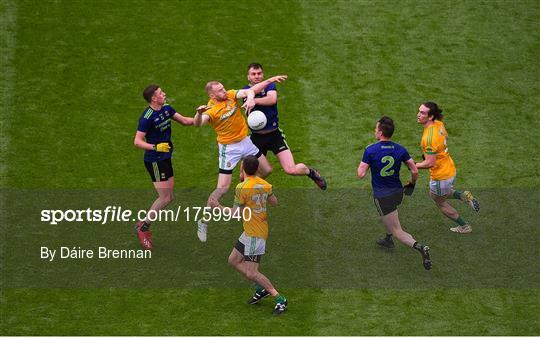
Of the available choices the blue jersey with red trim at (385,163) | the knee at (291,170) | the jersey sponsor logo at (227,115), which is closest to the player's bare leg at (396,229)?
the blue jersey with red trim at (385,163)

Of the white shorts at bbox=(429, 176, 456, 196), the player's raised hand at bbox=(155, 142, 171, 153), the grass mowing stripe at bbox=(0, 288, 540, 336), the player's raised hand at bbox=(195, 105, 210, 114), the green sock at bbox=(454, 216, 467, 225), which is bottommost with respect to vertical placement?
the grass mowing stripe at bbox=(0, 288, 540, 336)

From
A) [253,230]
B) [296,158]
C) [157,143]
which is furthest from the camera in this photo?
[296,158]

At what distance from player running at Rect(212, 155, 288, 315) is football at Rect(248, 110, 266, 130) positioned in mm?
1965

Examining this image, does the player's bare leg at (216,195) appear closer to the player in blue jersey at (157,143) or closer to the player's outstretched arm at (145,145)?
the player in blue jersey at (157,143)

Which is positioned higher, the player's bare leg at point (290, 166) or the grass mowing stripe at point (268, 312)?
the player's bare leg at point (290, 166)

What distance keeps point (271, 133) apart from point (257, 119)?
2.20 feet

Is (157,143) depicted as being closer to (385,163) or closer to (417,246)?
(385,163)

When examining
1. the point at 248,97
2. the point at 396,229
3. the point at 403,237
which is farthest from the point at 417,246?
the point at 248,97

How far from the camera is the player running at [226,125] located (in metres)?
17.3

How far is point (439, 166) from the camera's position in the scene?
57.8 ft

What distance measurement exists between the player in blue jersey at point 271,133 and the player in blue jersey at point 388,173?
150 centimetres

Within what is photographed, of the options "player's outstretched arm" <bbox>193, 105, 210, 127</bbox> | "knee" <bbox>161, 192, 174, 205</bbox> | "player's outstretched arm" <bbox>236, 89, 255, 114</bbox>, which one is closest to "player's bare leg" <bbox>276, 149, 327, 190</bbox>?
"player's outstretched arm" <bbox>236, 89, 255, 114</bbox>

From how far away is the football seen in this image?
57.0ft

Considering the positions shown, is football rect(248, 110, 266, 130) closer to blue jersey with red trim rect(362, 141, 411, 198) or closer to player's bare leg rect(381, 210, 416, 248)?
blue jersey with red trim rect(362, 141, 411, 198)
